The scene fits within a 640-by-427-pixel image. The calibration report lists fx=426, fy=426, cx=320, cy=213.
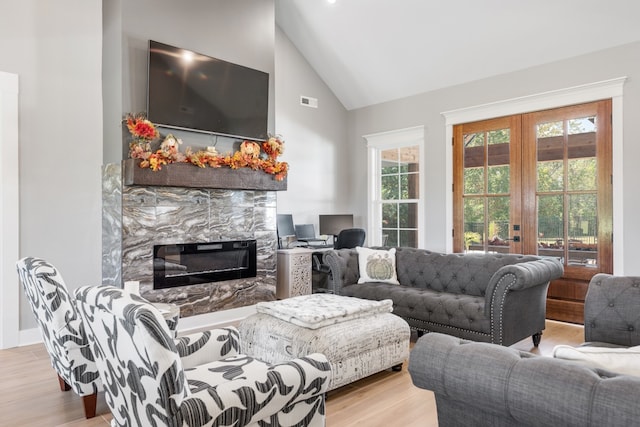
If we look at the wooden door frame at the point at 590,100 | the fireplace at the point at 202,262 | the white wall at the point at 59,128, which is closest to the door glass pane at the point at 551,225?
the wooden door frame at the point at 590,100

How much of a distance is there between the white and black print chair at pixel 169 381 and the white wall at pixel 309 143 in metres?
4.55

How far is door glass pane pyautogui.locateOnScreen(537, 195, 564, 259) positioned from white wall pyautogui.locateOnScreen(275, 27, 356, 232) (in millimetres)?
2849

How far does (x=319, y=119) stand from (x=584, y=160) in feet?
12.4

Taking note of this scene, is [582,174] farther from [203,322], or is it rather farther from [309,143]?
[203,322]

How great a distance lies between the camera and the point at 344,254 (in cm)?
458

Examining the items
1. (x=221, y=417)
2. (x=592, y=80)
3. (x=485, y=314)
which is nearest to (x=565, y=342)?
(x=485, y=314)

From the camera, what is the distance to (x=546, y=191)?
16.3 feet

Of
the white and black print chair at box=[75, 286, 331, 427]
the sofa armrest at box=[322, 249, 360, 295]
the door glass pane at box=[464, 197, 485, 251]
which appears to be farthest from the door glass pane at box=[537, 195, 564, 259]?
the white and black print chair at box=[75, 286, 331, 427]

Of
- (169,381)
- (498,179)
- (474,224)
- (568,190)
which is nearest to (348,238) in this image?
(474,224)

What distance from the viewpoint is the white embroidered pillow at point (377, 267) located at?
4.50 m

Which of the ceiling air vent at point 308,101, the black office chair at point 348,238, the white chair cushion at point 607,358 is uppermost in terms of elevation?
the ceiling air vent at point 308,101

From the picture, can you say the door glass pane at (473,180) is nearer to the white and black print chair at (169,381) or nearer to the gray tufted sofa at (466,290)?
the gray tufted sofa at (466,290)

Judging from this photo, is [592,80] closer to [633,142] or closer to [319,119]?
[633,142]

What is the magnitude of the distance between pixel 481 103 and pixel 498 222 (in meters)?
1.55
